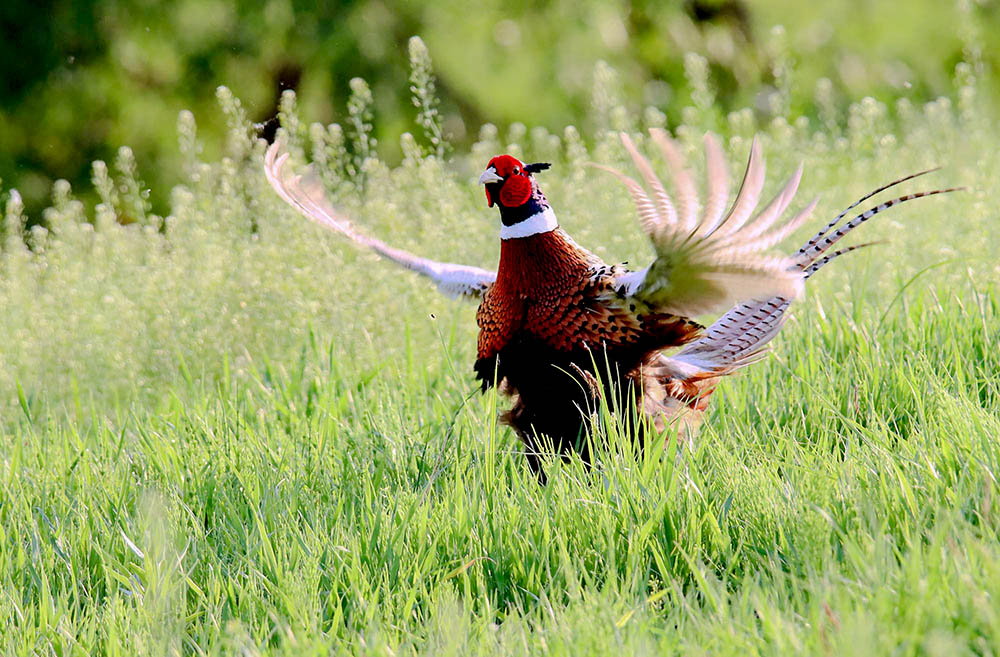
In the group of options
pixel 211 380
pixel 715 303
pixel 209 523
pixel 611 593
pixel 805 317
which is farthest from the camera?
pixel 211 380

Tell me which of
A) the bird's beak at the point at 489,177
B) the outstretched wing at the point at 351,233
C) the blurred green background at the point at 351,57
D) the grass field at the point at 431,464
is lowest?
the grass field at the point at 431,464

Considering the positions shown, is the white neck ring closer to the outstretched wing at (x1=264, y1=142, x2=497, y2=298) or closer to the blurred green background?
the outstretched wing at (x1=264, y1=142, x2=497, y2=298)

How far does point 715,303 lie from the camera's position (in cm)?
295

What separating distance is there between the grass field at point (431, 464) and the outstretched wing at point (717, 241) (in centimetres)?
36

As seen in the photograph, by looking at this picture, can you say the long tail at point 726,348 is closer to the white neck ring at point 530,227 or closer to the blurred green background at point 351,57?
the white neck ring at point 530,227

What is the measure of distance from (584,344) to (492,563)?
749 mm

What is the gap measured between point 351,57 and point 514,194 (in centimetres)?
496

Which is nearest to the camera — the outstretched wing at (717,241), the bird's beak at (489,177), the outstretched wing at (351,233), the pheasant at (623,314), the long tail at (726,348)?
the outstretched wing at (717,241)

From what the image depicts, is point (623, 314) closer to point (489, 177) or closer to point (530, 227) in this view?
point (530, 227)

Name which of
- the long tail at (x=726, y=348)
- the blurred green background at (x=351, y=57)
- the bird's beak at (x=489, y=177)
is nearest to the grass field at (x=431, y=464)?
the long tail at (x=726, y=348)

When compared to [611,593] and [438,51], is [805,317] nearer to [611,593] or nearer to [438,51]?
[611,593]

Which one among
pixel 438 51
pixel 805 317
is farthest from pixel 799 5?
pixel 805 317

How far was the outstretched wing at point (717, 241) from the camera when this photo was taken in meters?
2.77

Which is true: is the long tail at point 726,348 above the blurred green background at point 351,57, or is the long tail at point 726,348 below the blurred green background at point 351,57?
below
